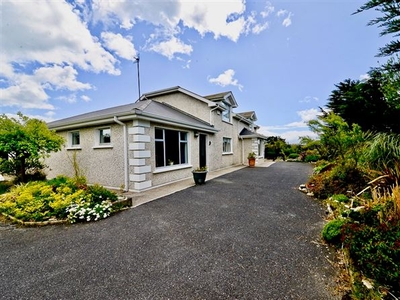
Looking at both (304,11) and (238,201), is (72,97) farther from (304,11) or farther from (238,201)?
(304,11)

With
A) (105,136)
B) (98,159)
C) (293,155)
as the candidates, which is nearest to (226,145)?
(105,136)

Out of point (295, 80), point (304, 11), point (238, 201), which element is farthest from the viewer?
point (295, 80)

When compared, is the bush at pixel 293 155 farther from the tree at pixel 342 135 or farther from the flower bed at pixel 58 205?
the flower bed at pixel 58 205

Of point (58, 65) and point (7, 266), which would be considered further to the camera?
point (58, 65)

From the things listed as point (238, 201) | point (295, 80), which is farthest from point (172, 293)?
point (295, 80)

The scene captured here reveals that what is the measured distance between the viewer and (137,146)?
7305 millimetres

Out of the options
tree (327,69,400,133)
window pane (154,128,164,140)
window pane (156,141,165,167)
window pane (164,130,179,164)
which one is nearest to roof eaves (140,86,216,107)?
window pane (164,130,179,164)

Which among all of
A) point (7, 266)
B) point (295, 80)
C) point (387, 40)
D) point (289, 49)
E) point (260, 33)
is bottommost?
point (7, 266)

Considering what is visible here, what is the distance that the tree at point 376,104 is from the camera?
505 cm

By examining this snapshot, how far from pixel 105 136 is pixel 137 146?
246 cm

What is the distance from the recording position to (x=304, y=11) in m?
8.53

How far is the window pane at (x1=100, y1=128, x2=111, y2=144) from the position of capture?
8.48m

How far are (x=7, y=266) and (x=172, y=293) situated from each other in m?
2.86

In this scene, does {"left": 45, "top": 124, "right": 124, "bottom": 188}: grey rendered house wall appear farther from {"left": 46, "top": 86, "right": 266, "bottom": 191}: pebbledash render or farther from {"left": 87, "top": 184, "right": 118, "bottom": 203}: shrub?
{"left": 87, "top": 184, "right": 118, "bottom": 203}: shrub
